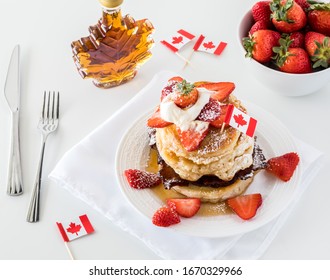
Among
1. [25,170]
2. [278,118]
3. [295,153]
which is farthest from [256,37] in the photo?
[25,170]

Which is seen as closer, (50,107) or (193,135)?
(193,135)

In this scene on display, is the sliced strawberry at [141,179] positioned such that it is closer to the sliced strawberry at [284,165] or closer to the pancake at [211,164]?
the pancake at [211,164]

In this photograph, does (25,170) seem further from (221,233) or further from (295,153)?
(295,153)

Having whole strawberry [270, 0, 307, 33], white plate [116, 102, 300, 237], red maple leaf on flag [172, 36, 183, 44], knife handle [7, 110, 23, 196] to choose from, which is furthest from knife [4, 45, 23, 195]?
whole strawberry [270, 0, 307, 33]

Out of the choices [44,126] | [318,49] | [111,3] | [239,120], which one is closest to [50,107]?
[44,126]

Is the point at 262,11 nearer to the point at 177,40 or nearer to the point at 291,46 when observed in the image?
the point at 291,46

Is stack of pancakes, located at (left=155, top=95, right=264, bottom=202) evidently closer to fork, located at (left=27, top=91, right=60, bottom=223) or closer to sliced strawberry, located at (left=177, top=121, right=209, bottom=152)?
sliced strawberry, located at (left=177, top=121, right=209, bottom=152)

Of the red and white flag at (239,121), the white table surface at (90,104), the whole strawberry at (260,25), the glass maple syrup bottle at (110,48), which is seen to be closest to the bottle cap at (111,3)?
the glass maple syrup bottle at (110,48)
